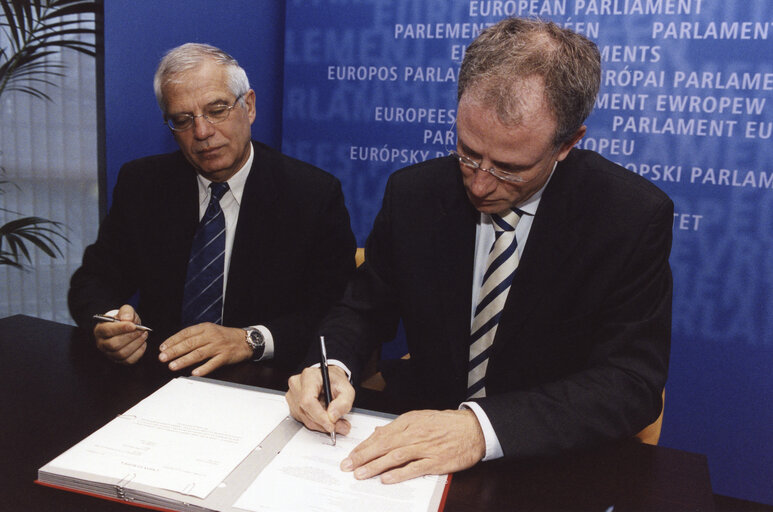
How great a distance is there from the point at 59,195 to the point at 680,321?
3.40 metres

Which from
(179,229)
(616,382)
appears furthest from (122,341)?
(616,382)

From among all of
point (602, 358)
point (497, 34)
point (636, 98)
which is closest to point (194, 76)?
point (497, 34)

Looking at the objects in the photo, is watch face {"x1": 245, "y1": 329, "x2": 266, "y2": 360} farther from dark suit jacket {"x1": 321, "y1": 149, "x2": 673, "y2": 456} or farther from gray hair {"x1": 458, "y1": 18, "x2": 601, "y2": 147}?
gray hair {"x1": 458, "y1": 18, "x2": 601, "y2": 147}

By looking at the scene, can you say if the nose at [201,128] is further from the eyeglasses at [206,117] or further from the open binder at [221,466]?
the open binder at [221,466]

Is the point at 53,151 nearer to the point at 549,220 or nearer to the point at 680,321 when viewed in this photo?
the point at 549,220

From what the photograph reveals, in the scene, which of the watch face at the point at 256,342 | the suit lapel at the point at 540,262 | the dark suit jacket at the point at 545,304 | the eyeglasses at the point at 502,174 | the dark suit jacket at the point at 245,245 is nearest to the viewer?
the dark suit jacket at the point at 545,304

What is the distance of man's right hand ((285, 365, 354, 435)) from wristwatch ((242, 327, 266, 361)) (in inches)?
18.6

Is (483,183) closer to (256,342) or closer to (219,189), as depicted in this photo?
(256,342)

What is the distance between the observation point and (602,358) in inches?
48.9

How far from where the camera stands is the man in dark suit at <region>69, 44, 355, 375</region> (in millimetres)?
1864

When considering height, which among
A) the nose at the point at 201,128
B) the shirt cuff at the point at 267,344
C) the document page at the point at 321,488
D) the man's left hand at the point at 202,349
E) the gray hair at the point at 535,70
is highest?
the gray hair at the point at 535,70

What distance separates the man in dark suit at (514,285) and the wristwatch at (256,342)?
0.28 m

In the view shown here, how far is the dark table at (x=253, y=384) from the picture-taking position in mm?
906

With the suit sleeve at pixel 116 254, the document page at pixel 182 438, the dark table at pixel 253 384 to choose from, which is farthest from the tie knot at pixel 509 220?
the suit sleeve at pixel 116 254
